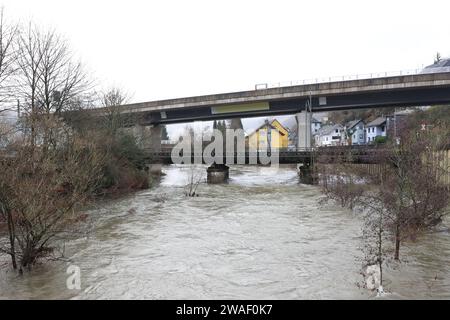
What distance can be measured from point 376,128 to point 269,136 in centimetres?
2005

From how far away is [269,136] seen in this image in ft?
246

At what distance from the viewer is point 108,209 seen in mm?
21531

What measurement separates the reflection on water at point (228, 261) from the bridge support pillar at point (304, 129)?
74.0ft

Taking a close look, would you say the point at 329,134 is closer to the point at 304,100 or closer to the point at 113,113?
the point at 304,100

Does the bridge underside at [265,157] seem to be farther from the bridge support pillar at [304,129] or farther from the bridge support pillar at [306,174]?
the bridge support pillar at [304,129]

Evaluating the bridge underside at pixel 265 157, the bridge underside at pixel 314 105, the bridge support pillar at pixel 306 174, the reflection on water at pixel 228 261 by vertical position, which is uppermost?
the bridge underside at pixel 314 105

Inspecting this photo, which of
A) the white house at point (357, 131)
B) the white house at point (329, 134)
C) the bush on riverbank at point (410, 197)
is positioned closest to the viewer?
the bush on riverbank at point (410, 197)

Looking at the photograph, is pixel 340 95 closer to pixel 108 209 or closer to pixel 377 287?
pixel 108 209

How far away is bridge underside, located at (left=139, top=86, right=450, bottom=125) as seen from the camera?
35.7 meters

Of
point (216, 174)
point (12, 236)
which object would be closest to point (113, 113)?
point (216, 174)

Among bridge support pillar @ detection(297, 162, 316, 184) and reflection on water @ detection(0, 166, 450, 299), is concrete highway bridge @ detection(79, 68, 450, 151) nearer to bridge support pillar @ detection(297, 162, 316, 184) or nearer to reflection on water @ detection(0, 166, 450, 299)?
bridge support pillar @ detection(297, 162, 316, 184)

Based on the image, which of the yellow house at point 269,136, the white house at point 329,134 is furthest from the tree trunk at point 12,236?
the white house at point 329,134

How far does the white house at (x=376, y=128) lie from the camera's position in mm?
64356
